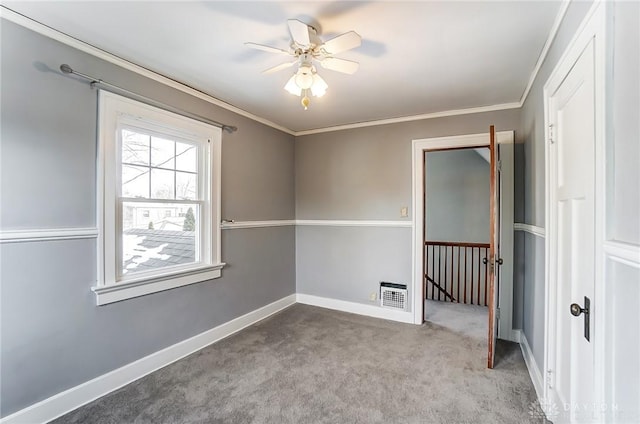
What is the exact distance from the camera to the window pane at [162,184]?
8.17 feet

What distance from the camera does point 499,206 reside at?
116 inches

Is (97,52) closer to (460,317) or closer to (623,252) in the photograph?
(623,252)

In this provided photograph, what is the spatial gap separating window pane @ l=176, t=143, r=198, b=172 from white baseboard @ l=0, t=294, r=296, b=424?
1623 millimetres

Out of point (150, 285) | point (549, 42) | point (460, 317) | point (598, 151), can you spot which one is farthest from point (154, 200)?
point (460, 317)

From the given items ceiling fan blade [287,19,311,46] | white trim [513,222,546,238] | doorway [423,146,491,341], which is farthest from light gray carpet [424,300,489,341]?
ceiling fan blade [287,19,311,46]

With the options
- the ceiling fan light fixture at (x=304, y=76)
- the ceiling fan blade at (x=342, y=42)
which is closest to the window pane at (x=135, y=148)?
the ceiling fan light fixture at (x=304, y=76)

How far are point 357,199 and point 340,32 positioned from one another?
7.41 feet

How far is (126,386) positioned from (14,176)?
1638 millimetres

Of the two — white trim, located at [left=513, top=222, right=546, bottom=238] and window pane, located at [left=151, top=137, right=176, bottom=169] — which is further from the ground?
window pane, located at [left=151, top=137, right=176, bottom=169]

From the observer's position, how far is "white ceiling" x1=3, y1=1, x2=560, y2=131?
164 centimetres

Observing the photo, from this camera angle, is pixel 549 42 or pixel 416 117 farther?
pixel 416 117

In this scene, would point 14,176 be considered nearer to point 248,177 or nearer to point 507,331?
point 248,177

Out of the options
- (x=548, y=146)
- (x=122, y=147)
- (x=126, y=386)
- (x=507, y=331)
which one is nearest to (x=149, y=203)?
(x=122, y=147)

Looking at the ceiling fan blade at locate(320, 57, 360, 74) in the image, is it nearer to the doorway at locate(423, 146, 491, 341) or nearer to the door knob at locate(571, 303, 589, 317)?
the door knob at locate(571, 303, 589, 317)
